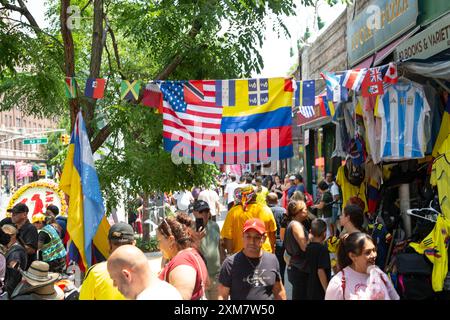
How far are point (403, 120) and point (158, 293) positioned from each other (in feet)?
16.0

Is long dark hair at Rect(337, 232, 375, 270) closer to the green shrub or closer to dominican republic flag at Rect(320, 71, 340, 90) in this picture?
dominican republic flag at Rect(320, 71, 340, 90)

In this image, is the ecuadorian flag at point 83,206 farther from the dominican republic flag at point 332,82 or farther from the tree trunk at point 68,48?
the dominican republic flag at point 332,82

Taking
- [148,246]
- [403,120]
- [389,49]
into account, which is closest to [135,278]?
[403,120]

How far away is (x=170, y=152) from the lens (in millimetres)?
7520

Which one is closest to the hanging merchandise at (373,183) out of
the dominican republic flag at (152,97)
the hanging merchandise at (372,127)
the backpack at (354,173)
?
the backpack at (354,173)

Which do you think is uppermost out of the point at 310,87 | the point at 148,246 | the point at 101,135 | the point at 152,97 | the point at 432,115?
the point at 310,87

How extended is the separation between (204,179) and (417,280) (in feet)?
12.7

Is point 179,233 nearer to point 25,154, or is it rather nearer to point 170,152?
point 170,152

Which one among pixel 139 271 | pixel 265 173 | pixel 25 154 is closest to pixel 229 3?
pixel 139 271

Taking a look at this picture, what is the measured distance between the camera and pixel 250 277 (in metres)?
4.77

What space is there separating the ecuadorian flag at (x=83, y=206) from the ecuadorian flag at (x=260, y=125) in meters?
1.84

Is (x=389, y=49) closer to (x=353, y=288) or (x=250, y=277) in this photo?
(x=250, y=277)

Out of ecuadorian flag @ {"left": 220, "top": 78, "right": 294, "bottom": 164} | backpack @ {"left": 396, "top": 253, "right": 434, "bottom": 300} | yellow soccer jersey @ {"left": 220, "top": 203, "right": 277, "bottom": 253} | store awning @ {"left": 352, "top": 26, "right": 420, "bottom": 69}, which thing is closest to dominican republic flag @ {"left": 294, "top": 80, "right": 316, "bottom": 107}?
ecuadorian flag @ {"left": 220, "top": 78, "right": 294, "bottom": 164}

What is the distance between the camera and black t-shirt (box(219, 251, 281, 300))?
4.72 metres
